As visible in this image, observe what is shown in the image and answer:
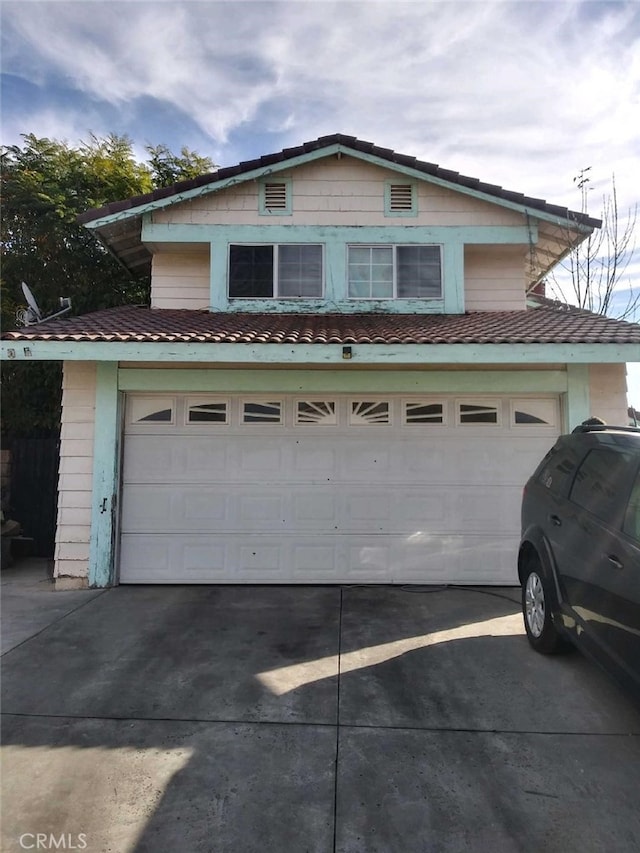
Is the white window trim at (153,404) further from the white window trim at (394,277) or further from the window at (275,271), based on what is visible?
the white window trim at (394,277)

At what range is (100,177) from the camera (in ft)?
35.1

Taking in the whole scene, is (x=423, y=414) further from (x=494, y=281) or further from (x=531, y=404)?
(x=494, y=281)

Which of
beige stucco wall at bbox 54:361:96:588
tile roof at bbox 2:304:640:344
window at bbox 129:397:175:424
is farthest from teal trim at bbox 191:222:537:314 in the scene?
beige stucco wall at bbox 54:361:96:588

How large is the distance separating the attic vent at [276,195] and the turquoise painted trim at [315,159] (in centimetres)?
20

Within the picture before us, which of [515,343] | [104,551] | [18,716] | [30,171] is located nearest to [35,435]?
[104,551]

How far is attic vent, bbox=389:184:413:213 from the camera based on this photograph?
313 inches

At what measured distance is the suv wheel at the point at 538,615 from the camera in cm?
410

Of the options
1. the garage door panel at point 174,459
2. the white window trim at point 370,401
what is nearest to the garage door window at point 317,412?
the white window trim at point 370,401

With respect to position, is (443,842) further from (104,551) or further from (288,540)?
(104,551)

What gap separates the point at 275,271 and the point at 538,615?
231 inches

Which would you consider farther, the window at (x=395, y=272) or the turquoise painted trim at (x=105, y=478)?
the window at (x=395, y=272)

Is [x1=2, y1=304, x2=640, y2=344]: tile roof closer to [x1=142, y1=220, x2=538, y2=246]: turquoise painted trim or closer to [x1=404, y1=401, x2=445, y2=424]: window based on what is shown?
[x1=404, y1=401, x2=445, y2=424]: window

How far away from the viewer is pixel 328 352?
5.75 m

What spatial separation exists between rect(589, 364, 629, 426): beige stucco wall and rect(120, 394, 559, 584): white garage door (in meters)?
0.53
